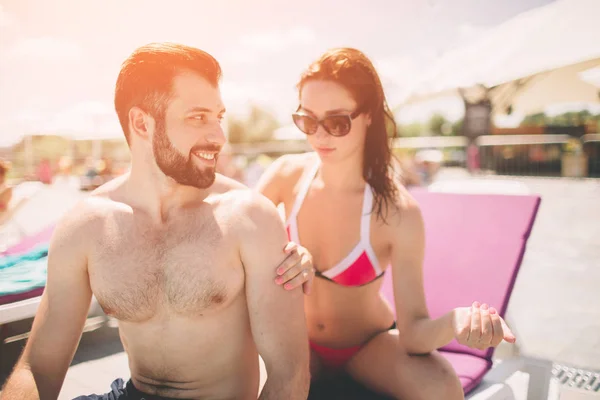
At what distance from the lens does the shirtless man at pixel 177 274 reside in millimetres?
1394

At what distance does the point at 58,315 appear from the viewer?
4.82 feet

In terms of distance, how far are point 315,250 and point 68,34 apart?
7.54m

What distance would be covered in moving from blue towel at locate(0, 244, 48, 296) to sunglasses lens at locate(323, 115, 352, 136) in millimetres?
2219

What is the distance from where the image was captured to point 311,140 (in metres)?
1.84

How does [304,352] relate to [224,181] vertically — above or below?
below

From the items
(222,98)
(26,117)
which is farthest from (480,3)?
(26,117)

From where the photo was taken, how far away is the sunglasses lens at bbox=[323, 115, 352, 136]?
1.79 meters

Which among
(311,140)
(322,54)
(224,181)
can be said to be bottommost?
(224,181)

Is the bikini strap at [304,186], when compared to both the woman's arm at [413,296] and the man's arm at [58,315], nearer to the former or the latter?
the woman's arm at [413,296]

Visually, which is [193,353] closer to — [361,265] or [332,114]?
[361,265]

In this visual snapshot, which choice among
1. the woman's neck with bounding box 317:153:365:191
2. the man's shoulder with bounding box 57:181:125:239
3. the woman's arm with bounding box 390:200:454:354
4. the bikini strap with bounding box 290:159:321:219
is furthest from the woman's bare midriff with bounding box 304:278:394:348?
the man's shoulder with bounding box 57:181:125:239

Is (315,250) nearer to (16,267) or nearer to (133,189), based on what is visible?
(133,189)

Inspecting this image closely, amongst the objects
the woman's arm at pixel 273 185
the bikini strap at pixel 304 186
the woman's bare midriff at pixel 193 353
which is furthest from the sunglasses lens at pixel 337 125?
the woman's bare midriff at pixel 193 353

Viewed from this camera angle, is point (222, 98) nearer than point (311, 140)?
Yes
